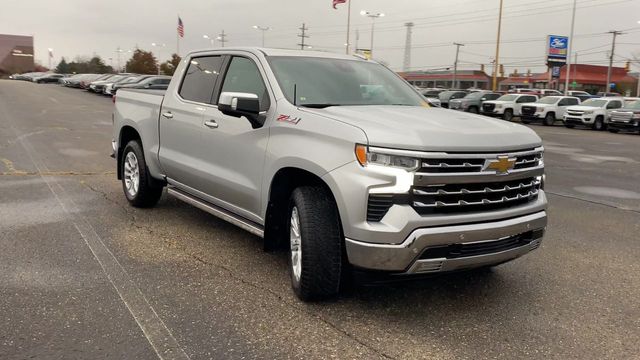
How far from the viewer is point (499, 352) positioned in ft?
11.5

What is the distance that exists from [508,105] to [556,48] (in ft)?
70.6

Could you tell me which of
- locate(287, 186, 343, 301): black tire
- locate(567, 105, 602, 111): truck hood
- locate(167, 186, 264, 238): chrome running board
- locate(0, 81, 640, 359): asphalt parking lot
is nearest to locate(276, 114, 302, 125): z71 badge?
locate(287, 186, 343, 301): black tire

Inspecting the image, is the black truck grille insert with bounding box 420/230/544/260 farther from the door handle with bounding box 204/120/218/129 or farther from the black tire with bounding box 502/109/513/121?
the black tire with bounding box 502/109/513/121

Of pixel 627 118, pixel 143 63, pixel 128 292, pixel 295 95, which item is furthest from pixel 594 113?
pixel 143 63

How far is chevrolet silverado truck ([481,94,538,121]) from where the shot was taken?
32825 mm

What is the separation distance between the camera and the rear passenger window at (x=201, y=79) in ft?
18.4

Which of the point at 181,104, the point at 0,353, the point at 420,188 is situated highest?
the point at 181,104

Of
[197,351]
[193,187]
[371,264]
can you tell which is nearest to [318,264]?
[371,264]

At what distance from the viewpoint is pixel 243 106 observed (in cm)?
443

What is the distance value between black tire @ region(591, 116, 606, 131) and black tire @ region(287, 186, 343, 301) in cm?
2773

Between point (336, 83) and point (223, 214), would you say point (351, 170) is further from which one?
point (223, 214)

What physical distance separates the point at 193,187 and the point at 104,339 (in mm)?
2316

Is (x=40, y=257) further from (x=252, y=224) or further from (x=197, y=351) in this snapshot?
(x=197, y=351)

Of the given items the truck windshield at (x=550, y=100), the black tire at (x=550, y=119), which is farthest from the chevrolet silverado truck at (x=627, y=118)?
the truck windshield at (x=550, y=100)
